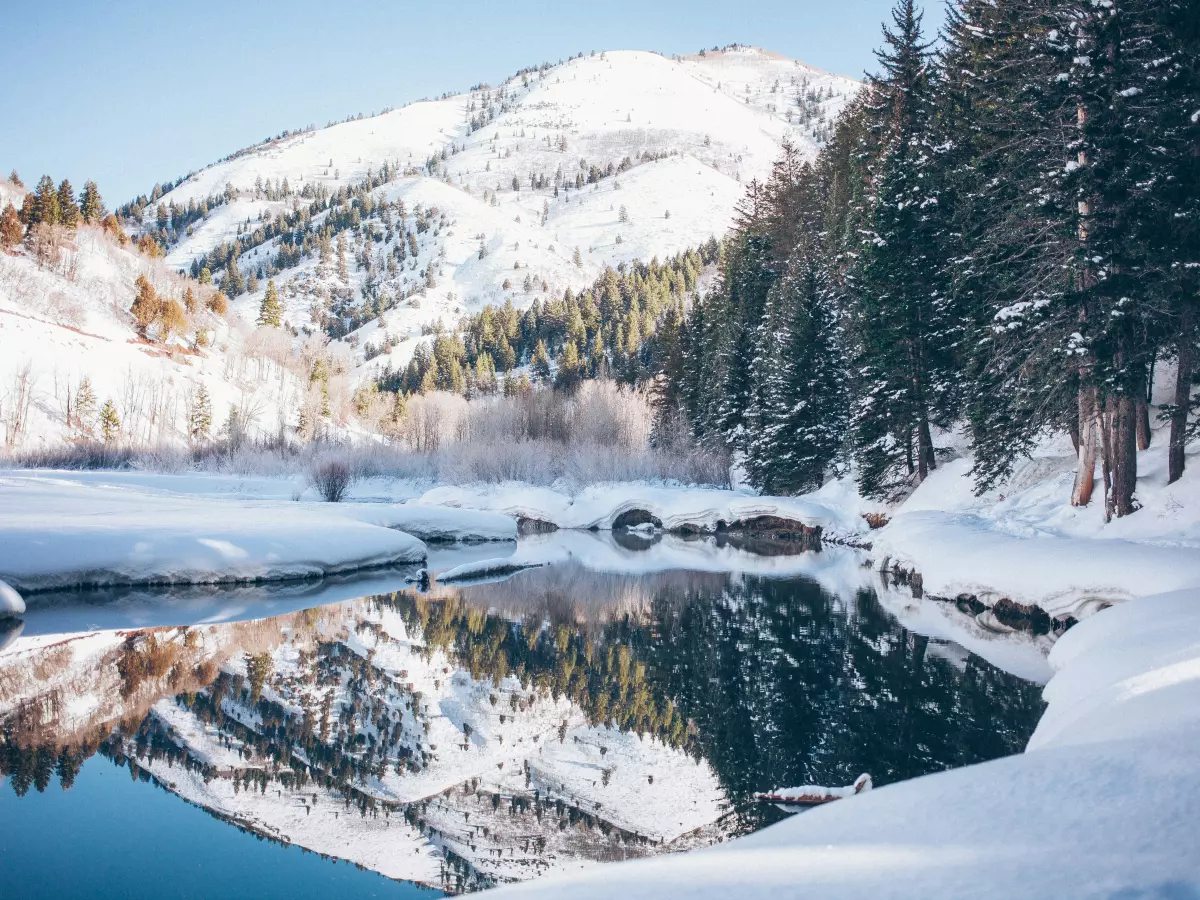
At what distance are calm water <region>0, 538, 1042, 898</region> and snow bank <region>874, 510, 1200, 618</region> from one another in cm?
173

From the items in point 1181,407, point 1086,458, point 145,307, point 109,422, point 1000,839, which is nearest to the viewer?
point 1000,839

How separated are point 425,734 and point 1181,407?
1271cm

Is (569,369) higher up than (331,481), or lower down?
higher up

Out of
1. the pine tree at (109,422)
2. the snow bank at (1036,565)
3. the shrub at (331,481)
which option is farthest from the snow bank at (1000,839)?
the pine tree at (109,422)

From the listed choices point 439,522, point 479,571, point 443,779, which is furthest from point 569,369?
point 443,779

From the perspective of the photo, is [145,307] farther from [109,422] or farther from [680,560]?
[680,560]

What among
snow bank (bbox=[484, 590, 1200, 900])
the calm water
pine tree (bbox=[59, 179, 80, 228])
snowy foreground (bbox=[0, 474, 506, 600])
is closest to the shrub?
snowy foreground (bbox=[0, 474, 506, 600])

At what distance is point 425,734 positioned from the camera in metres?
7.30

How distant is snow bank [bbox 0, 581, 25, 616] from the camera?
1138 centimetres

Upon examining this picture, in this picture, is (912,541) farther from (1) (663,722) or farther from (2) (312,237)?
(2) (312,237)

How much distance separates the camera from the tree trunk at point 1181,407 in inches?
493

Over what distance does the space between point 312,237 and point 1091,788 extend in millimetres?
168942

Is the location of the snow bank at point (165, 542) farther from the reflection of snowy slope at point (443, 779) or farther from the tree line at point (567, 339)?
the tree line at point (567, 339)

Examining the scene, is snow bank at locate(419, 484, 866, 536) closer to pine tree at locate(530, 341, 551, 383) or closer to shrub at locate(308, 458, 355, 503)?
shrub at locate(308, 458, 355, 503)
